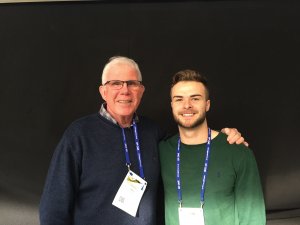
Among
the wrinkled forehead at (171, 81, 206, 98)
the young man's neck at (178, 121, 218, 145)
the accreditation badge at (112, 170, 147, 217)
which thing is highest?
the wrinkled forehead at (171, 81, 206, 98)

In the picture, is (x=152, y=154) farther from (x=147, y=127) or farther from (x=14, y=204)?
(x=14, y=204)

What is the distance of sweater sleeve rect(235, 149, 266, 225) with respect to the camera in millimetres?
1429

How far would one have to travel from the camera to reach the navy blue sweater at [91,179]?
1.44m

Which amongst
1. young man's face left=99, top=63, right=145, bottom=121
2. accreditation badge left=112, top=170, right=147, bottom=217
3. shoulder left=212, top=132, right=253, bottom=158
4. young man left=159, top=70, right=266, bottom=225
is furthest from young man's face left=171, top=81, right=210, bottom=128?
accreditation badge left=112, top=170, right=147, bottom=217

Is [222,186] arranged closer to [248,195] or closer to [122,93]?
[248,195]

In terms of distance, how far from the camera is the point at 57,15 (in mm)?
2152

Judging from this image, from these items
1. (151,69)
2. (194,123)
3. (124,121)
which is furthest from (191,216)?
(151,69)

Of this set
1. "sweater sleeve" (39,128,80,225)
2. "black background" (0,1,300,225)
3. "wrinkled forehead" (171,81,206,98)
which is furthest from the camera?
"black background" (0,1,300,225)

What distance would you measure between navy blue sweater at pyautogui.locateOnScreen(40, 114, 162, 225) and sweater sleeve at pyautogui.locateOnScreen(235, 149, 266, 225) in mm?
416

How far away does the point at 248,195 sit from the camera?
1.44 m

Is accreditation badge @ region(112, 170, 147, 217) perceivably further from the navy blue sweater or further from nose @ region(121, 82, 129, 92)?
nose @ region(121, 82, 129, 92)

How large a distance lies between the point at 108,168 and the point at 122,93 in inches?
15.0

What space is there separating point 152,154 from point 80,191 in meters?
0.41

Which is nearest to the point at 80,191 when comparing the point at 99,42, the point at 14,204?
the point at 14,204
